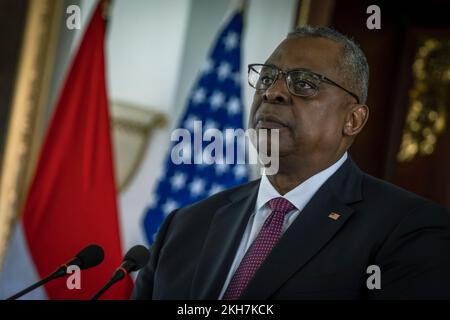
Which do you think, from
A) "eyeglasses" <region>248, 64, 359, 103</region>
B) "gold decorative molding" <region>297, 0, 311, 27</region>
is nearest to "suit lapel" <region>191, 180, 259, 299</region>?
"eyeglasses" <region>248, 64, 359, 103</region>

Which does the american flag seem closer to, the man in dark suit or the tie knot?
the man in dark suit

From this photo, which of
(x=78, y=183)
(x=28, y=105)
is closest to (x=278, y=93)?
(x=78, y=183)

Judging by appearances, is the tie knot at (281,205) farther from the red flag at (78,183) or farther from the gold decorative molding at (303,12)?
the gold decorative molding at (303,12)

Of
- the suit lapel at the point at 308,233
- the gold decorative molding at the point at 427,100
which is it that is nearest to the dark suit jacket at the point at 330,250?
the suit lapel at the point at 308,233

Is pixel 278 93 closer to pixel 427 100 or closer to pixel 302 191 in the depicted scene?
pixel 302 191

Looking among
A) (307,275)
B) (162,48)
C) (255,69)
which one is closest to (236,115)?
(162,48)

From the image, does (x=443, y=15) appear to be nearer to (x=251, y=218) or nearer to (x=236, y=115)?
(x=236, y=115)

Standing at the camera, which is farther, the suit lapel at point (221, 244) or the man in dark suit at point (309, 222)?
the suit lapel at point (221, 244)

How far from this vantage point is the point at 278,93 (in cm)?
210

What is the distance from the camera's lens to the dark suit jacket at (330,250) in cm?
179

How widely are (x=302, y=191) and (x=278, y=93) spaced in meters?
0.30

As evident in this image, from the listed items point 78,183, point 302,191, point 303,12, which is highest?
point 303,12

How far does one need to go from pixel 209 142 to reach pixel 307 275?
246 centimetres

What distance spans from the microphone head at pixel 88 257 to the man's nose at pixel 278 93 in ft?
2.12
